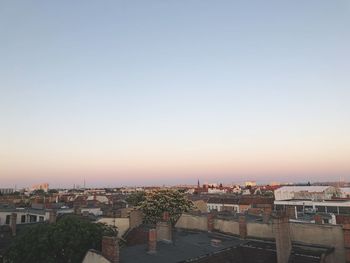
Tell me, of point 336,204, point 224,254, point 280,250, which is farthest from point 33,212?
point 336,204

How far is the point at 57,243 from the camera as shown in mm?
26031

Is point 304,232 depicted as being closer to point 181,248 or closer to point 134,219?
point 181,248

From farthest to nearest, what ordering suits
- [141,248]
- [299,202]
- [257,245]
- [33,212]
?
[299,202] → [33,212] → [257,245] → [141,248]

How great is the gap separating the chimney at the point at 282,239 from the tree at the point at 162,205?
28.7 metres

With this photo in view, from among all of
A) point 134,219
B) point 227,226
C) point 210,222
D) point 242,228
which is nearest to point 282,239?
point 242,228

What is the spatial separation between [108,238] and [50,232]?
26.4 feet

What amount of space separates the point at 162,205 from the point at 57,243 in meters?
28.8

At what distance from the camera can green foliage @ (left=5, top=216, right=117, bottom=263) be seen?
25797 millimetres

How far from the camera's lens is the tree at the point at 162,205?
174ft

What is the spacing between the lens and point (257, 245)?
90.7 feet

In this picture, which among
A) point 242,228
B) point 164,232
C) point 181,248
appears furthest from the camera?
point 242,228

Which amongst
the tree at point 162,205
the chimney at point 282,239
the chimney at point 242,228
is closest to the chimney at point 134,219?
the chimney at point 242,228

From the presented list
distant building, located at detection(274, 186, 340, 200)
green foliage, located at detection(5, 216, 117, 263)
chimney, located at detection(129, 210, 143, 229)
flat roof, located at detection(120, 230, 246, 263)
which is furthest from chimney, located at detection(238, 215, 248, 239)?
distant building, located at detection(274, 186, 340, 200)

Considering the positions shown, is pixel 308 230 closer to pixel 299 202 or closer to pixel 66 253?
pixel 66 253
